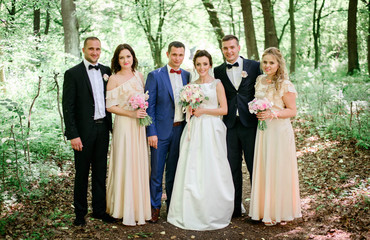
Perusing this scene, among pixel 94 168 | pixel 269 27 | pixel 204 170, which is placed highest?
pixel 269 27

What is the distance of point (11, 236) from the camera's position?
12.7 feet

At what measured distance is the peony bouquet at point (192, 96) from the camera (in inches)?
174

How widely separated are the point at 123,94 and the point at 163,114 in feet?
2.19

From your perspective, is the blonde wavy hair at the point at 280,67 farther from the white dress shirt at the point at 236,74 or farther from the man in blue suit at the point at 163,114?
the man in blue suit at the point at 163,114

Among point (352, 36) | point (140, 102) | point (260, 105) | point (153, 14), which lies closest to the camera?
point (260, 105)

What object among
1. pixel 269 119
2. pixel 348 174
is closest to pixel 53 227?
pixel 269 119

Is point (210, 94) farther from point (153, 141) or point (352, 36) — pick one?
point (352, 36)

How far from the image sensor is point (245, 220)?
489 centimetres

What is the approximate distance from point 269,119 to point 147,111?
5.83 feet

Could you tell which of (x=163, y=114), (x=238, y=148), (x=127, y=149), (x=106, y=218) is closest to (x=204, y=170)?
(x=238, y=148)

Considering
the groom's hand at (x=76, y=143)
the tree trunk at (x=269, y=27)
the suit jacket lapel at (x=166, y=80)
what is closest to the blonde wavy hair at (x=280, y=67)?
the suit jacket lapel at (x=166, y=80)

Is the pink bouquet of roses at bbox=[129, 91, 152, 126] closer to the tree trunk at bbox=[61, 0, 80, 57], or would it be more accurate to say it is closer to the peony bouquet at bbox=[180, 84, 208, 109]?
the peony bouquet at bbox=[180, 84, 208, 109]

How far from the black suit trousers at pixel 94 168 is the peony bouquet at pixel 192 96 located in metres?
1.19

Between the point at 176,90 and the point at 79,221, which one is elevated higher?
the point at 176,90
